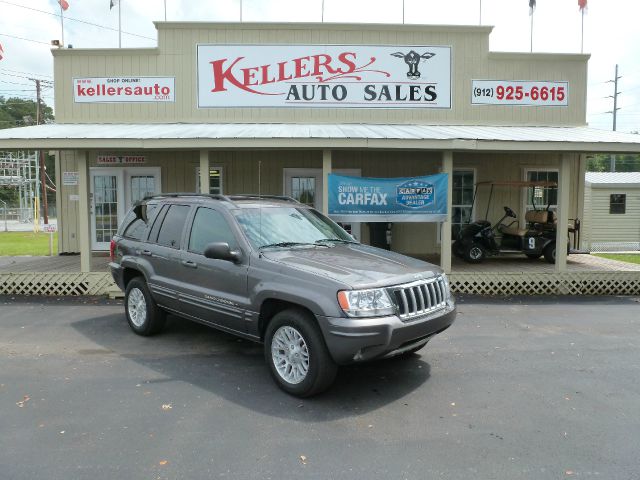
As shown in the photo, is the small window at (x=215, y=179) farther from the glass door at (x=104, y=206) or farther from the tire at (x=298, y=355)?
the tire at (x=298, y=355)

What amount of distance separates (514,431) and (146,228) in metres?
4.90

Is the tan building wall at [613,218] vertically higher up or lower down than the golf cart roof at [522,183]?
lower down

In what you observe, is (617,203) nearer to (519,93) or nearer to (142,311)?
(519,93)

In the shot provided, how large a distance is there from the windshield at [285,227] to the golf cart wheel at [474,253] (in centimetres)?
664

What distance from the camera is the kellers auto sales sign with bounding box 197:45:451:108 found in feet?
39.1

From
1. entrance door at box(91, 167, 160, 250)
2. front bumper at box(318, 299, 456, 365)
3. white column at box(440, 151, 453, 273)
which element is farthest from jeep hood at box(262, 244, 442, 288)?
entrance door at box(91, 167, 160, 250)

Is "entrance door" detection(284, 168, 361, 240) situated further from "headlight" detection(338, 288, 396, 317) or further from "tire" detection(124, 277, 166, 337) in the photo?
"headlight" detection(338, 288, 396, 317)

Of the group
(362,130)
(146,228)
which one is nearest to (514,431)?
(146,228)

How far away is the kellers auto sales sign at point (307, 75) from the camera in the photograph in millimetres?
11930

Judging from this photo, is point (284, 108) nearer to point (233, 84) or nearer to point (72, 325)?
point (233, 84)

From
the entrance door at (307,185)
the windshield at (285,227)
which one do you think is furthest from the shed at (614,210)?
the windshield at (285,227)

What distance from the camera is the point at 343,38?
12.0 metres

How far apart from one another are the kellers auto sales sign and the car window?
7179 mm

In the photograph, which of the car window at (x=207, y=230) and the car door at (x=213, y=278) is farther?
the car window at (x=207, y=230)
